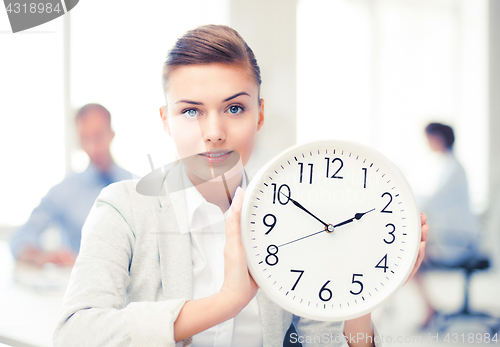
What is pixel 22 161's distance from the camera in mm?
1490

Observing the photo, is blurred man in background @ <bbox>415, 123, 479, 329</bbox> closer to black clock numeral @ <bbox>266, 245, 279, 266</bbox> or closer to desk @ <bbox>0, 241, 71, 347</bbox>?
black clock numeral @ <bbox>266, 245, 279, 266</bbox>

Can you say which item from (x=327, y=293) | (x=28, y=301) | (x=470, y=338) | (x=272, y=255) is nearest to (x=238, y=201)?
(x=272, y=255)

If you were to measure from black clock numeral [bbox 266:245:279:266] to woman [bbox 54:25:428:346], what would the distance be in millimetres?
179

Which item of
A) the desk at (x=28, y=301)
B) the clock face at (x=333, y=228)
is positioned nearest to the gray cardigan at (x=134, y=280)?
the clock face at (x=333, y=228)

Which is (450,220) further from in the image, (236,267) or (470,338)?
(236,267)

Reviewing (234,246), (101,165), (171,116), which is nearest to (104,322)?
(234,246)

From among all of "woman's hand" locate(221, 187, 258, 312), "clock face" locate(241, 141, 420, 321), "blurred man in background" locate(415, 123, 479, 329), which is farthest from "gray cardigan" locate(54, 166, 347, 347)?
"blurred man in background" locate(415, 123, 479, 329)

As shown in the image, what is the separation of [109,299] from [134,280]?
0.11 meters

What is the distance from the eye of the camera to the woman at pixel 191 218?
74 centimetres

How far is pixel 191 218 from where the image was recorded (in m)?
0.86

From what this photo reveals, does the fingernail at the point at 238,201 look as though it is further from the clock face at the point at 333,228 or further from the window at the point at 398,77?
the window at the point at 398,77

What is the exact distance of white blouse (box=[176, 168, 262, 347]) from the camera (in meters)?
0.83

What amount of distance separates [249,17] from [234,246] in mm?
850

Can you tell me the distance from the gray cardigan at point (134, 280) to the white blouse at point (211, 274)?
1.1 inches
